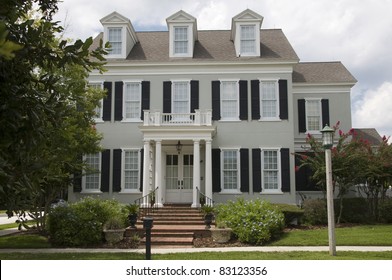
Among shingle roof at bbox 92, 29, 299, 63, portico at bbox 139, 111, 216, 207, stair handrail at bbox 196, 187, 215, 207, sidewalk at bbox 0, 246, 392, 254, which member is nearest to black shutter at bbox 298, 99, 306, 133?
shingle roof at bbox 92, 29, 299, 63

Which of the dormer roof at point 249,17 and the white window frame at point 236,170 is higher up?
the dormer roof at point 249,17

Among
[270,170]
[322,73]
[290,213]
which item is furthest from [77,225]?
[322,73]

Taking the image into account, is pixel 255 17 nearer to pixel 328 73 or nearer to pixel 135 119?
pixel 328 73

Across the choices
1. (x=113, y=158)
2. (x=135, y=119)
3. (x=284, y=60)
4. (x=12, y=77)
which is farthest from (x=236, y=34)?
(x=12, y=77)

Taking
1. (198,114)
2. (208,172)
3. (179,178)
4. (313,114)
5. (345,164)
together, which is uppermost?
(313,114)

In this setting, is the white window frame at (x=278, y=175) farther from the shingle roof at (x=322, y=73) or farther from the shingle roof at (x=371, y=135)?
the shingle roof at (x=371, y=135)

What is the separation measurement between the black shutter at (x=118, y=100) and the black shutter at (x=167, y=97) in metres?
2.27

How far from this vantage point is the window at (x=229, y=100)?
2028 centimetres

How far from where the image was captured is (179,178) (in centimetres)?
2011

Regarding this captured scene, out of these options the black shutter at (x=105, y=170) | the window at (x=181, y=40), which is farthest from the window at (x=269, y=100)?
the black shutter at (x=105, y=170)

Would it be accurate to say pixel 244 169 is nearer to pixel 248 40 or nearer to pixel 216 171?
pixel 216 171

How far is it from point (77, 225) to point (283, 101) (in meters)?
11.7

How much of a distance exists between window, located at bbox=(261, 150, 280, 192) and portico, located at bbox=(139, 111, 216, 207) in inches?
117

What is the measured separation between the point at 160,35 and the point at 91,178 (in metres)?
9.56
